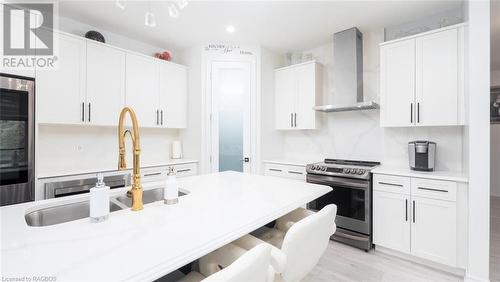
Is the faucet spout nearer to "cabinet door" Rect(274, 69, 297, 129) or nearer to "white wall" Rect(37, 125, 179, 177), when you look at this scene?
"white wall" Rect(37, 125, 179, 177)

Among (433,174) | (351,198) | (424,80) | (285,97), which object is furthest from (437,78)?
(285,97)

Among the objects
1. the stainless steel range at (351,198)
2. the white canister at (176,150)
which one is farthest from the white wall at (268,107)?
the white canister at (176,150)

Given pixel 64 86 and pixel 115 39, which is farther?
pixel 115 39

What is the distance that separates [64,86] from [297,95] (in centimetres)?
292

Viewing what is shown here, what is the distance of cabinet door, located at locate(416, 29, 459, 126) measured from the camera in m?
2.32

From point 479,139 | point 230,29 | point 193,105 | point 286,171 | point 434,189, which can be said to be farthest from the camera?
point 193,105

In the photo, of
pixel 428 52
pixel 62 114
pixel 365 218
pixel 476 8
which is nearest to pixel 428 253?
pixel 365 218

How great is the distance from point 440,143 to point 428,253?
3.99 ft

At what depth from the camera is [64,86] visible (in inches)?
99.2

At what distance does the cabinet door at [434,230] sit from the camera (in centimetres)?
215

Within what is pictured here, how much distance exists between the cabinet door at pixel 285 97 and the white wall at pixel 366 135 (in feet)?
1.17

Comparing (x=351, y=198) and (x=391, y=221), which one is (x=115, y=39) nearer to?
(x=351, y=198)

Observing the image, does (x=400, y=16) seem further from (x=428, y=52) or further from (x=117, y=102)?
(x=117, y=102)

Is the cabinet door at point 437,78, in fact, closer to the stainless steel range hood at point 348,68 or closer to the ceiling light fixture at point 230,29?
the stainless steel range hood at point 348,68
